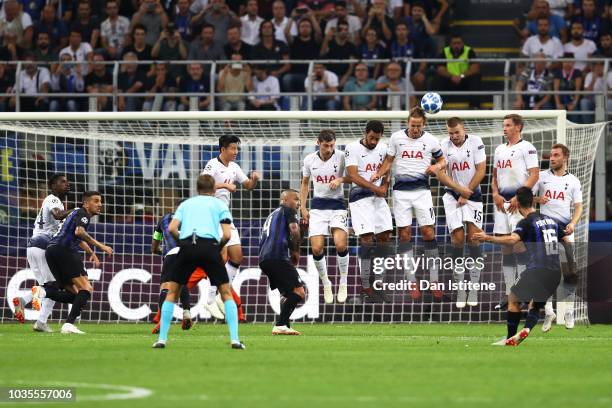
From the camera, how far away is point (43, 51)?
2572 centimetres

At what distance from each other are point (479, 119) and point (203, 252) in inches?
329

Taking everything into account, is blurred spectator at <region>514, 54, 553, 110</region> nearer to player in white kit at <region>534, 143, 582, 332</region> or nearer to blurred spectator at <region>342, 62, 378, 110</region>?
blurred spectator at <region>342, 62, 378, 110</region>

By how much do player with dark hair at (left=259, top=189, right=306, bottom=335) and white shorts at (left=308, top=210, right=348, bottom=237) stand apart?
2.89 metres

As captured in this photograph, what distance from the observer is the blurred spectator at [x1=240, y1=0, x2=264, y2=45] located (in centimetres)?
2583

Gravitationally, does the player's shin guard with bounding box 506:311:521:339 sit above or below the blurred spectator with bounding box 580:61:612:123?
below

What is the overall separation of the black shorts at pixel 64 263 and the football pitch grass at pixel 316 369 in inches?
33.8

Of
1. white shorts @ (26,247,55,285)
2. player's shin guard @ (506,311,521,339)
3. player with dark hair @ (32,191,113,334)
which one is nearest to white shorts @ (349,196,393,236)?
player with dark hair @ (32,191,113,334)

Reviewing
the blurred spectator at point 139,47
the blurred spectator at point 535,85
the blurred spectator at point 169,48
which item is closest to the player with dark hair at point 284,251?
the blurred spectator at point 535,85

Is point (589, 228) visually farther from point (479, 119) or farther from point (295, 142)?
point (295, 142)

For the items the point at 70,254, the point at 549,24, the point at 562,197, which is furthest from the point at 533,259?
the point at 549,24

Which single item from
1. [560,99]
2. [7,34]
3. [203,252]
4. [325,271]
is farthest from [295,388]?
[7,34]

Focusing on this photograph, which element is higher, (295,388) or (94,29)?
(94,29)

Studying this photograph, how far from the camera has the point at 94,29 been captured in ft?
86.4

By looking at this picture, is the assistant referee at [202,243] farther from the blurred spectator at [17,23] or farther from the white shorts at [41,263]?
the blurred spectator at [17,23]
